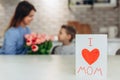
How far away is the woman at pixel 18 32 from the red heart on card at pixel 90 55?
129cm

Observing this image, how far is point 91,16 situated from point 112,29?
0.53 m

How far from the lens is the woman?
85.7 inches

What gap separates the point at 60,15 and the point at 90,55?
13.9 feet

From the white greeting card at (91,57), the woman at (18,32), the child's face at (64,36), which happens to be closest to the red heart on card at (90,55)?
the white greeting card at (91,57)

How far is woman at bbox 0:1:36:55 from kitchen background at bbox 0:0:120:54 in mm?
2309

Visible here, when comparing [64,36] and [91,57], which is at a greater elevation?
[91,57]

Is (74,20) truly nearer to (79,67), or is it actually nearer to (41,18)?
(41,18)

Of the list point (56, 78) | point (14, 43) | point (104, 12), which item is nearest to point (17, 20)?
point (14, 43)

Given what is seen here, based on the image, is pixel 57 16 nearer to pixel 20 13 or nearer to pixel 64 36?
pixel 64 36

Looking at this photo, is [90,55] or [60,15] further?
[60,15]

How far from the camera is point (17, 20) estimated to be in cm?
253

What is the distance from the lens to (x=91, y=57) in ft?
2.42

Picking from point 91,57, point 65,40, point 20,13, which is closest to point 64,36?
point 65,40

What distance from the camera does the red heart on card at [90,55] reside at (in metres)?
0.74
